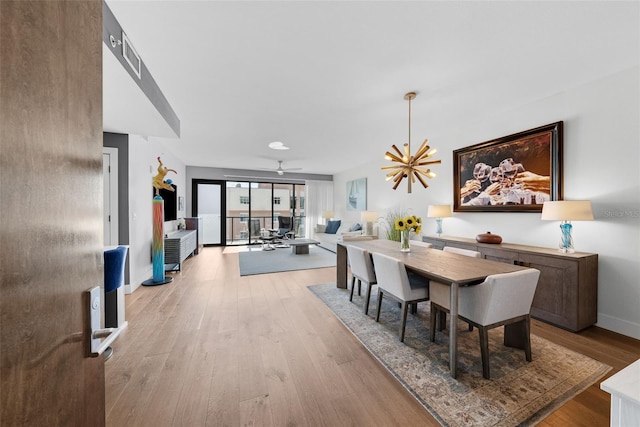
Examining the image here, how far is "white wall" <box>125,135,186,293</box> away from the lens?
363 cm

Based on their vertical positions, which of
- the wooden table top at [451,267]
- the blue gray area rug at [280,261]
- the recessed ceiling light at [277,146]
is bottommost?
the blue gray area rug at [280,261]

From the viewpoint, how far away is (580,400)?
162 cm

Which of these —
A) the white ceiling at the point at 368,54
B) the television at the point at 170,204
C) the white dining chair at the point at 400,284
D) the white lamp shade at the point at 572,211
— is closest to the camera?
the white ceiling at the point at 368,54

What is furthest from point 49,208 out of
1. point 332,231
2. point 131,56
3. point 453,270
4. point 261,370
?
point 332,231

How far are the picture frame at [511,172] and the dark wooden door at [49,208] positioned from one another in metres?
3.93

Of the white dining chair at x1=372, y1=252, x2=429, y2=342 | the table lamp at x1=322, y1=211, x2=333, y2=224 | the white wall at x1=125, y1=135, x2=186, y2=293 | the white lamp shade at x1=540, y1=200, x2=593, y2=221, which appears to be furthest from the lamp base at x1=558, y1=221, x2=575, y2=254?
the table lamp at x1=322, y1=211, x2=333, y2=224

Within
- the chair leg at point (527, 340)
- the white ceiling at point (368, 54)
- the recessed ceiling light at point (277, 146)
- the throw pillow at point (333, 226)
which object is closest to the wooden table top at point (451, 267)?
the chair leg at point (527, 340)

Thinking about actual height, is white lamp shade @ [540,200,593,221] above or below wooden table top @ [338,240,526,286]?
above

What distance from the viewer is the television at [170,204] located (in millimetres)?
5340

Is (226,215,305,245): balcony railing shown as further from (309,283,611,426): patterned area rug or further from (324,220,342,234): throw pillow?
(309,283,611,426): patterned area rug

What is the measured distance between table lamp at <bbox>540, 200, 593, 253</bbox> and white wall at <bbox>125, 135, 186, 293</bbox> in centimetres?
518

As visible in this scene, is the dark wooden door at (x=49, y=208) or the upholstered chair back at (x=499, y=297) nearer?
the dark wooden door at (x=49, y=208)

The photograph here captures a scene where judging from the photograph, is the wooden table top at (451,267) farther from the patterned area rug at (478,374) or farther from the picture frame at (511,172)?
the picture frame at (511,172)

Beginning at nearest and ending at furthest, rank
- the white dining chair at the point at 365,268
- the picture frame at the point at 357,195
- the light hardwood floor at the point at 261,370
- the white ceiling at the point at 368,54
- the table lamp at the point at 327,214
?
the light hardwood floor at the point at 261,370 → the white ceiling at the point at 368,54 → the white dining chair at the point at 365,268 → the picture frame at the point at 357,195 → the table lamp at the point at 327,214
